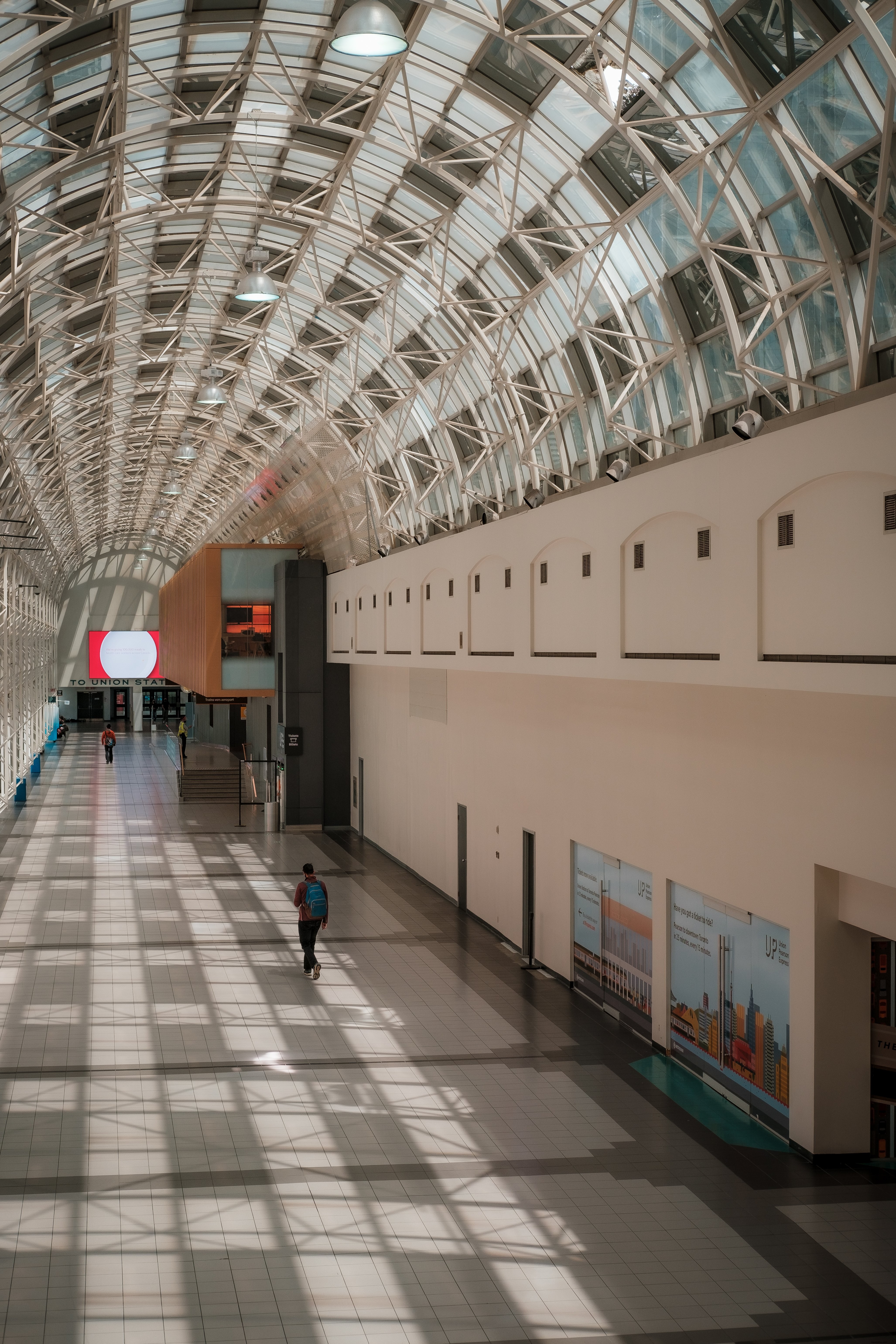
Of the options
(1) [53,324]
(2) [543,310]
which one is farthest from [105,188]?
(2) [543,310]

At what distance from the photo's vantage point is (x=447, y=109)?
1927cm

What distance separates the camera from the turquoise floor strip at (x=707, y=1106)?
13719 millimetres

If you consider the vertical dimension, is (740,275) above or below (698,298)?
below

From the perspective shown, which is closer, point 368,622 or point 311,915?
point 311,915

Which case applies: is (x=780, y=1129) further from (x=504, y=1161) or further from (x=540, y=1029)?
(x=540, y=1029)

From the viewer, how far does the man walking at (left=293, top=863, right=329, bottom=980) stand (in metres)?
20.5

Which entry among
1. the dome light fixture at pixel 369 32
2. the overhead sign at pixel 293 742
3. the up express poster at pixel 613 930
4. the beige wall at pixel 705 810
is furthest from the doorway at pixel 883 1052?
the overhead sign at pixel 293 742

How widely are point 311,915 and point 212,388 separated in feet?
55.7

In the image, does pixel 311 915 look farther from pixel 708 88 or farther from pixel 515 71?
pixel 708 88

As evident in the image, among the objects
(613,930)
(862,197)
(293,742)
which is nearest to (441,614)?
(613,930)

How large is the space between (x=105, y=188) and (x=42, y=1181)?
17359 mm

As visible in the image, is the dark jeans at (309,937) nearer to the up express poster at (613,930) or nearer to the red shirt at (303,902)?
the red shirt at (303,902)

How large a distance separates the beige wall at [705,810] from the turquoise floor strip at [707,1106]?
45cm

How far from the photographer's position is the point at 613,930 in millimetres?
18656
